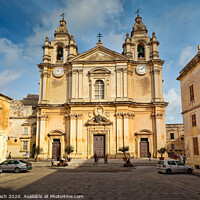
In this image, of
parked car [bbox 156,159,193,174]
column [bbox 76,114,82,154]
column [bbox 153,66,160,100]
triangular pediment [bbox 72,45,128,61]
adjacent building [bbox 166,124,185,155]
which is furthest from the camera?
adjacent building [bbox 166,124,185,155]

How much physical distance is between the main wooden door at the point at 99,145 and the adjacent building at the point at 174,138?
2407 centimetres

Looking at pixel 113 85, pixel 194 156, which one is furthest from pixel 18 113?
pixel 194 156

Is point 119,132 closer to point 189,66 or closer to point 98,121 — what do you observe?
point 98,121

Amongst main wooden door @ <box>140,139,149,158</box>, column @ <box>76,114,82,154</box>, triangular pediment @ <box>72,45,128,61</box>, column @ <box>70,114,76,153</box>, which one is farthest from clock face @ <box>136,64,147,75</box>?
column @ <box>70,114,76,153</box>

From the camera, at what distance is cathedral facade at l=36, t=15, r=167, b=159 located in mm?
28422

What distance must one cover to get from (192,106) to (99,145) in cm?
1378

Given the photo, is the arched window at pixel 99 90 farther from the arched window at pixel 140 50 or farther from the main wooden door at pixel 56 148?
the main wooden door at pixel 56 148

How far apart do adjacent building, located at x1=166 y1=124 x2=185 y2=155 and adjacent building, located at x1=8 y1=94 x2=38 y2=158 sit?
95.6 ft

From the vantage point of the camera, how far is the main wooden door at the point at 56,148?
29.4m

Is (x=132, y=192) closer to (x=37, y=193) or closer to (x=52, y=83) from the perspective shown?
(x=37, y=193)

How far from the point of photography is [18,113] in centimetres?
3750

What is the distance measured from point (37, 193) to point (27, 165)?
9002 millimetres

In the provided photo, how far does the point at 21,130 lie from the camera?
117ft

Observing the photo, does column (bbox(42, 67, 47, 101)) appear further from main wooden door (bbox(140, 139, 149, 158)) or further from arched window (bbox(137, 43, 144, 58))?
main wooden door (bbox(140, 139, 149, 158))
